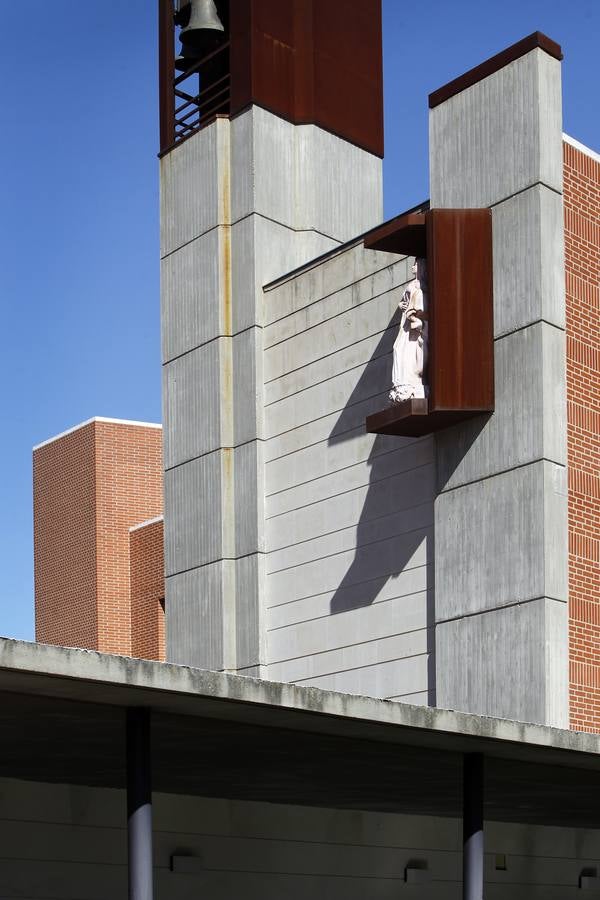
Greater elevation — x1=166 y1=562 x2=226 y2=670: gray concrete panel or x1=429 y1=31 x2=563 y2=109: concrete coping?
x1=429 y1=31 x2=563 y2=109: concrete coping

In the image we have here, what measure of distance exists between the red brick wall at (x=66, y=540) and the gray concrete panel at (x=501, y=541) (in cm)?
1870

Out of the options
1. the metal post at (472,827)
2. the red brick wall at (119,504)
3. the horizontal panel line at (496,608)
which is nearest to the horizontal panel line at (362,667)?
the horizontal panel line at (496,608)

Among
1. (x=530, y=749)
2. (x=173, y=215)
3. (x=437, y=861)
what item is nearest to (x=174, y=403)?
(x=173, y=215)

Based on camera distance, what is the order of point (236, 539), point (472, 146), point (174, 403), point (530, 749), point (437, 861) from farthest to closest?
1. point (174, 403)
2. point (236, 539)
3. point (472, 146)
4. point (437, 861)
5. point (530, 749)

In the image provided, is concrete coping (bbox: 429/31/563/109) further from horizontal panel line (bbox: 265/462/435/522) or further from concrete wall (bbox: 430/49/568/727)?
horizontal panel line (bbox: 265/462/435/522)

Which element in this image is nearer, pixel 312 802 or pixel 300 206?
pixel 312 802

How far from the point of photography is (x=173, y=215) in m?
27.6

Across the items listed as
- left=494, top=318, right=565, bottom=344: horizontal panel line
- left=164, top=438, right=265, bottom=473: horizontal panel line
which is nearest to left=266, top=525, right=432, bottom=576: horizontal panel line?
left=164, top=438, right=265, bottom=473: horizontal panel line

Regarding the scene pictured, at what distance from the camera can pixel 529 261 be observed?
20.8 m

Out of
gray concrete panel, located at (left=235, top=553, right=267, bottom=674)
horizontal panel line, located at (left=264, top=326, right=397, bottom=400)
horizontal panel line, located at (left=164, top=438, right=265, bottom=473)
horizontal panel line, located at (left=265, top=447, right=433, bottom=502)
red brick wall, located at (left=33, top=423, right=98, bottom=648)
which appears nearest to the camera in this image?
horizontal panel line, located at (left=265, top=447, right=433, bottom=502)

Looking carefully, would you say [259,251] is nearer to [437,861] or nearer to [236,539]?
[236,539]

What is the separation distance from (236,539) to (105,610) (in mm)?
13995

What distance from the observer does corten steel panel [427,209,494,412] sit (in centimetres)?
2094

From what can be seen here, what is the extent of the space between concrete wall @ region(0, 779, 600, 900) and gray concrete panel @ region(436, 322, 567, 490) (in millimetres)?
4764
